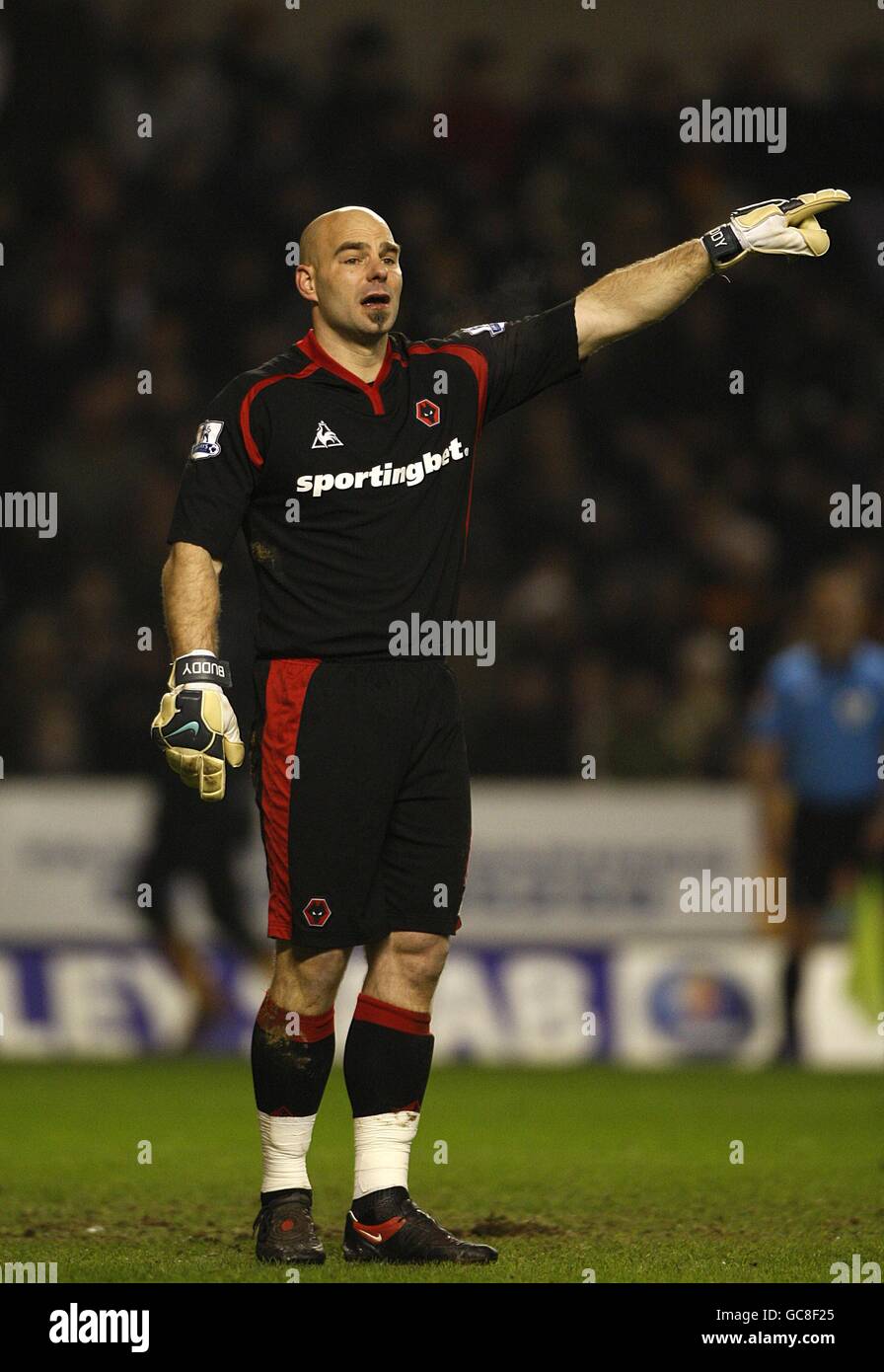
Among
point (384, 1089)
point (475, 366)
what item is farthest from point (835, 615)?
point (384, 1089)

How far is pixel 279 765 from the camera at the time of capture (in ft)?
16.6

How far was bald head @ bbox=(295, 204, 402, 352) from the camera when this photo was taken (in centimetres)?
510

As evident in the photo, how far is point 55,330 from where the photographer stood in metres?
13.1

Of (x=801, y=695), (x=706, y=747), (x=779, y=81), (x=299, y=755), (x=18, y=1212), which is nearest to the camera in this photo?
(x=299, y=755)

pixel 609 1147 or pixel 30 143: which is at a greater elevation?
pixel 30 143

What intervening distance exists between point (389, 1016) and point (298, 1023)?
0.73 ft

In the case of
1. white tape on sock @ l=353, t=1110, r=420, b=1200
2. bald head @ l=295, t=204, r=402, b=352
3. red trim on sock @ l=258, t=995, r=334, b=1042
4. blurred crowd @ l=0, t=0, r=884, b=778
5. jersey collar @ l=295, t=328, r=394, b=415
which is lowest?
white tape on sock @ l=353, t=1110, r=420, b=1200

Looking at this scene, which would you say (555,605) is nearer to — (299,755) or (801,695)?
(801,695)

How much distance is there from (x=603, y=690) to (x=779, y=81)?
5.01 meters

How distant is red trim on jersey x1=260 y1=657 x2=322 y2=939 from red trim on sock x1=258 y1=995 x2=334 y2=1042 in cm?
19

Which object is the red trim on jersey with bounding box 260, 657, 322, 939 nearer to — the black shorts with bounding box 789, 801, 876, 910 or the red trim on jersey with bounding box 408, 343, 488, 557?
the red trim on jersey with bounding box 408, 343, 488, 557

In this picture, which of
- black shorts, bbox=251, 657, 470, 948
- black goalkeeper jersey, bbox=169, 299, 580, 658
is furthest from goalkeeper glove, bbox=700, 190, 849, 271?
black shorts, bbox=251, 657, 470, 948

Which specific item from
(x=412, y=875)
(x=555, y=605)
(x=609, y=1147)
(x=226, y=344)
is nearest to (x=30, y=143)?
(x=226, y=344)

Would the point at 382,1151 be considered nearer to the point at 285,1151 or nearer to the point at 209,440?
the point at 285,1151
